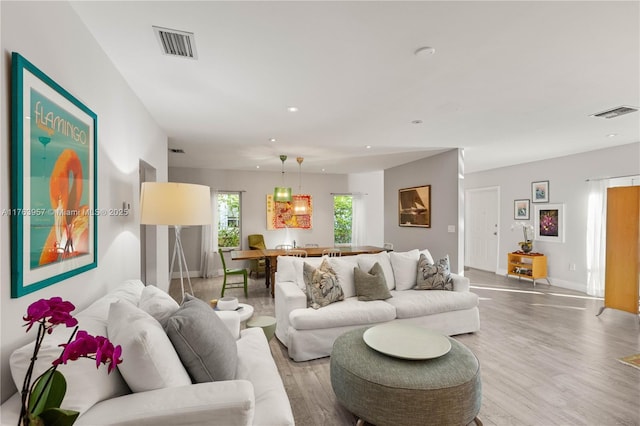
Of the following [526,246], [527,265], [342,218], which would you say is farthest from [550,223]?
[342,218]

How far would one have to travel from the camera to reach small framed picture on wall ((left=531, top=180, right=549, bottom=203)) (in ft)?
20.0

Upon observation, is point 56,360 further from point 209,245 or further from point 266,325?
point 209,245

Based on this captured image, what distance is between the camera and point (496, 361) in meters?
2.87

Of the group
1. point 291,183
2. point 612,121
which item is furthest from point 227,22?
point 291,183

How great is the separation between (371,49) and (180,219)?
1.76m

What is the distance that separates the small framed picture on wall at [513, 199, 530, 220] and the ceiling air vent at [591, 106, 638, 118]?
332 centimetres

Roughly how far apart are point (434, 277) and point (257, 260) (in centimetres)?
382

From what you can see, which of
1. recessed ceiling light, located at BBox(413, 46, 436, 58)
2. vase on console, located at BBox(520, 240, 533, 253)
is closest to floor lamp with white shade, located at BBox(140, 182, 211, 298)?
recessed ceiling light, located at BBox(413, 46, 436, 58)

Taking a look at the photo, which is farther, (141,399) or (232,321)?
(232,321)

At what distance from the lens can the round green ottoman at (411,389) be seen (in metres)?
1.78

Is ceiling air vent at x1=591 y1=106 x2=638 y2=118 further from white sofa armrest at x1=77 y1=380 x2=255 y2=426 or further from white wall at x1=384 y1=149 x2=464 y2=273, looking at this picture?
white sofa armrest at x1=77 y1=380 x2=255 y2=426

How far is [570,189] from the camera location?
18.7 ft

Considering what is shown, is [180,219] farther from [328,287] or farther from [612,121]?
[612,121]

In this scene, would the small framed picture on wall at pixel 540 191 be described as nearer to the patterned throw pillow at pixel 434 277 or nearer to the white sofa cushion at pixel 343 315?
the patterned throw pillow at pixel 434 277
